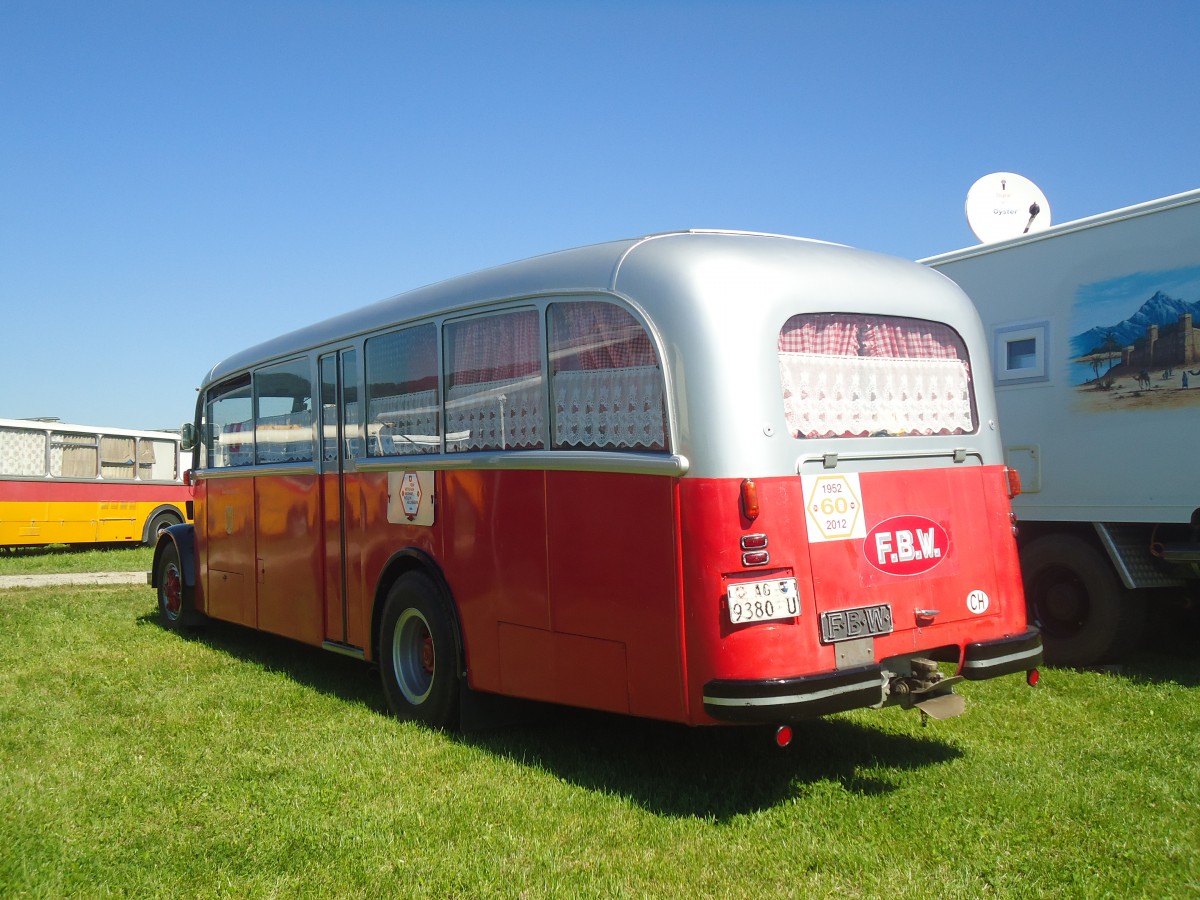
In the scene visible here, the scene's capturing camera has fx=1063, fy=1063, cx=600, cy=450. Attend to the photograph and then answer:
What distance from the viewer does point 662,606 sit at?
15.4ft

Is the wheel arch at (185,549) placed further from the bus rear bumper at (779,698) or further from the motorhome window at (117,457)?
the motorhome window at (117,457)

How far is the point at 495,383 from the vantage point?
5762 mm

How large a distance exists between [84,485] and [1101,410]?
18136mm

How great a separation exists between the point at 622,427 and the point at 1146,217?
461 cm

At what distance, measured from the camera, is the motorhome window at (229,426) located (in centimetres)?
907

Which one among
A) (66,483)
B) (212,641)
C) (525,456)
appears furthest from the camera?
(66,483)

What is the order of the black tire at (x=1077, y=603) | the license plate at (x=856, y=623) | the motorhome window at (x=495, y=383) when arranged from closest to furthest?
the license plate at (x=856, y=623) → the motorhome window at (x=495, y=383) → the black tire at (x=1077, y=603)

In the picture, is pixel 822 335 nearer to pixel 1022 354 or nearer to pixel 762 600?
pixel 762 600

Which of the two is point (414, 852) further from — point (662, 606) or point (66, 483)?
point (66, 483)

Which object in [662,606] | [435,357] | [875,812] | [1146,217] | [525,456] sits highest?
[1146,217]

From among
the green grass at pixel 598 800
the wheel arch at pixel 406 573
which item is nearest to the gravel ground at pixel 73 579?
the green grass at pixel 598 800

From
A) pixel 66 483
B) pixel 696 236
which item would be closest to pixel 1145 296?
pixel 696 236

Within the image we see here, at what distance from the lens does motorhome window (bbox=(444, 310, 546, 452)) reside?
5475mm

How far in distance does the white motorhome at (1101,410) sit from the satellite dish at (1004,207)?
3.34 feet
